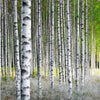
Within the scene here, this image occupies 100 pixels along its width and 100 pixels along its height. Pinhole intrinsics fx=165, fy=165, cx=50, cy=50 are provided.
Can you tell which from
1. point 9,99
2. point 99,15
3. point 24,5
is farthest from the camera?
point 99,15

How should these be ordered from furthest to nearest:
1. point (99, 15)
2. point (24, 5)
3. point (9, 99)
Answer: point (99, 15)
point (9, 99)
point (24, 5)

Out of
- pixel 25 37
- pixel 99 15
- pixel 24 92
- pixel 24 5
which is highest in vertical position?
pixel 99 15

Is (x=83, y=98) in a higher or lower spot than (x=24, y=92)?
lower

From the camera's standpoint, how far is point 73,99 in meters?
6.55

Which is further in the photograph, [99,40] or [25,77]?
[99,40]

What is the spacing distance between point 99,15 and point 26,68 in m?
17.6

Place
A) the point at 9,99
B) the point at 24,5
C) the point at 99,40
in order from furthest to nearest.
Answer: the point at 99,40
the point at 9,99
the point at 24,5

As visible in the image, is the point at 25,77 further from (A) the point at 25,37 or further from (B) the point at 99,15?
(B) the point at 99,15

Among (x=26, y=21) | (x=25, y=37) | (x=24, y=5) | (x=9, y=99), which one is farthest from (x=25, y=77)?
(x=9, y=99)

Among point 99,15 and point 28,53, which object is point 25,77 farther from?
point 99,15

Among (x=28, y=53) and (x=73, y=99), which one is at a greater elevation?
(x=28, y=53)

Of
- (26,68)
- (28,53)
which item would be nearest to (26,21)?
(28,53)

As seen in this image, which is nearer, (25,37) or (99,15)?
(25,37)

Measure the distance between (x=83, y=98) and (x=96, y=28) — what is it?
15.2m
